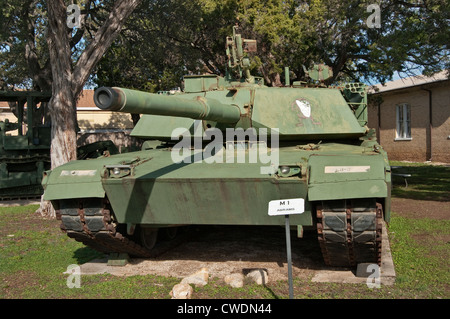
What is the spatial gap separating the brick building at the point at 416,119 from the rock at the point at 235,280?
15.3 meters

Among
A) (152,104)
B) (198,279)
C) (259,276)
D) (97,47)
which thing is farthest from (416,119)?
(152,104)

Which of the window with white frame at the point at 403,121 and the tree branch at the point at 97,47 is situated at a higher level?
the tree branch at the point at 97,47

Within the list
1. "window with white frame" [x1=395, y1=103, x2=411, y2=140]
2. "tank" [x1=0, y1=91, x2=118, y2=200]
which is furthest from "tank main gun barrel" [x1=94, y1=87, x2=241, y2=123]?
"window with white frame" [x1=395, y1=103, x2=411, y2=140]

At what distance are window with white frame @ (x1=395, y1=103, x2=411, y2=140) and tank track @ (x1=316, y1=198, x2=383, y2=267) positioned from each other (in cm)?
2124

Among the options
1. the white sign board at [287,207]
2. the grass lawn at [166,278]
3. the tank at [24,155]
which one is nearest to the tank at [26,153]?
the tank at [24,155]

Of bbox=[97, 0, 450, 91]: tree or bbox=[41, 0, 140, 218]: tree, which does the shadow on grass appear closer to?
bbox=[97, 0, 450, 91]: tree

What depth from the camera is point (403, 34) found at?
13211mm

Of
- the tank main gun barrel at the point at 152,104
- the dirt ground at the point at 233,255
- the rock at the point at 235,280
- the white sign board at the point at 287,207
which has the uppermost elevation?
the tank main gun barrel at the point at 152,104

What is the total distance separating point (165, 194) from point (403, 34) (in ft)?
31.2

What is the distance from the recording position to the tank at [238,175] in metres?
5.61
